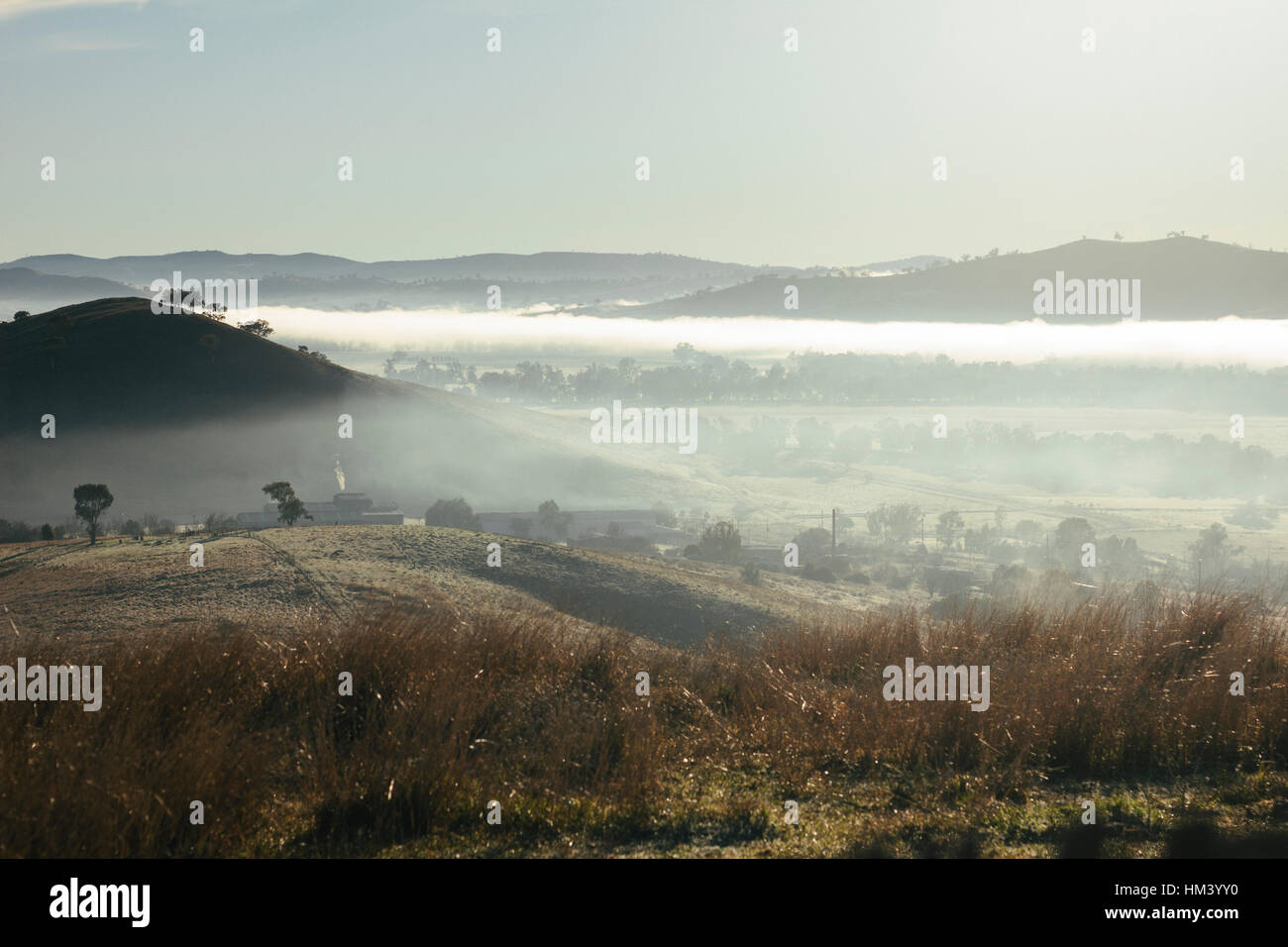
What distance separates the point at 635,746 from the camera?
695 centimetres

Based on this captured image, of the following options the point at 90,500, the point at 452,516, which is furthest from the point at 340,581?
the point at 452,516

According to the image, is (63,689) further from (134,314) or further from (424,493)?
(134,314)

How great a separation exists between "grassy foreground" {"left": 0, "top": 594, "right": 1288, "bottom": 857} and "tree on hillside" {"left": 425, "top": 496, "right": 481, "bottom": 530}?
220 ft

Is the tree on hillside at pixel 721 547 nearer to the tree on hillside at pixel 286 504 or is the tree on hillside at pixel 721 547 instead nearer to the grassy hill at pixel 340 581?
the grassy hill at pixel 340 581

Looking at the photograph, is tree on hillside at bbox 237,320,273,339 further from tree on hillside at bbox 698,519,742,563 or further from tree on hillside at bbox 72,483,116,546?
tree on hillside at bbox 72,483,116,546

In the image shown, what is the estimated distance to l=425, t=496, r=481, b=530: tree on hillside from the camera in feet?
249

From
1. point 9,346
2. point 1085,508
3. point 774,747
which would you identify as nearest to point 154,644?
point 774,747

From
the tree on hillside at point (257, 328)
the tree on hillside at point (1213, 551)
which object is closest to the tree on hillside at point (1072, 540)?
the tree on hillside at point (1213, 551)

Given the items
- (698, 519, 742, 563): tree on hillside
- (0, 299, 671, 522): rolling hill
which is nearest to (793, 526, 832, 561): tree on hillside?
(698, 519, 742, 563): tree on hillside

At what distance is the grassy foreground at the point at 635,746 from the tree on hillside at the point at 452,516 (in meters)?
67.2

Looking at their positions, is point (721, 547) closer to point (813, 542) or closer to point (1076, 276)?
point (813, 542)

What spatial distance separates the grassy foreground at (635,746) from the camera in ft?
18.6

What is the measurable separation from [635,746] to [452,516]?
71.3 metres
